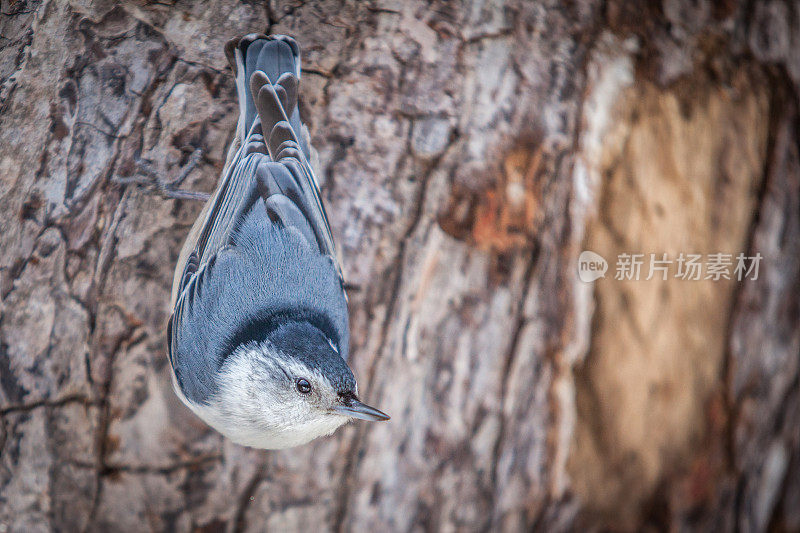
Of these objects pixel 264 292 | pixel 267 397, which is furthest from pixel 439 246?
pixel 267 397

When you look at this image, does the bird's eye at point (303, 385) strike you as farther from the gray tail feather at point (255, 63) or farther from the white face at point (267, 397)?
the gray tail feather at point (255, 63)

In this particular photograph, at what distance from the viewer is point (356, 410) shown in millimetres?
1223

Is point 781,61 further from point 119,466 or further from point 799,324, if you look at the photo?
point 119,466

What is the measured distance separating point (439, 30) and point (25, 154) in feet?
3.59

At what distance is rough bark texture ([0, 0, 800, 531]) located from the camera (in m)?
1.27

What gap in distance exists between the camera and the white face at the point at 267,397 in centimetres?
121

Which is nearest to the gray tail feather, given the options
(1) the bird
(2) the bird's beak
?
(1) the bird

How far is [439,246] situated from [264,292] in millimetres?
516

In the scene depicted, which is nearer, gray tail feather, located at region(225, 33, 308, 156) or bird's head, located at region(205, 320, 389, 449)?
bird's head, located at region(205, 320, 389, 449)

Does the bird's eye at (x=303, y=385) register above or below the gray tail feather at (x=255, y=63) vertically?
below

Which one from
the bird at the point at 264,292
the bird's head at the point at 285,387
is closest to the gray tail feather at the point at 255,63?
the bird at the point at 264,292

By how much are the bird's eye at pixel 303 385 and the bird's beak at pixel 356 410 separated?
8 cm

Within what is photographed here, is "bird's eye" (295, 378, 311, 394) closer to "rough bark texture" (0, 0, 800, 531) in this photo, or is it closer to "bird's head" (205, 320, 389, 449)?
Result: "bird's head" (205, 320, 389, 449)

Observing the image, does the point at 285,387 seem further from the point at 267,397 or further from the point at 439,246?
the point at 439,246
